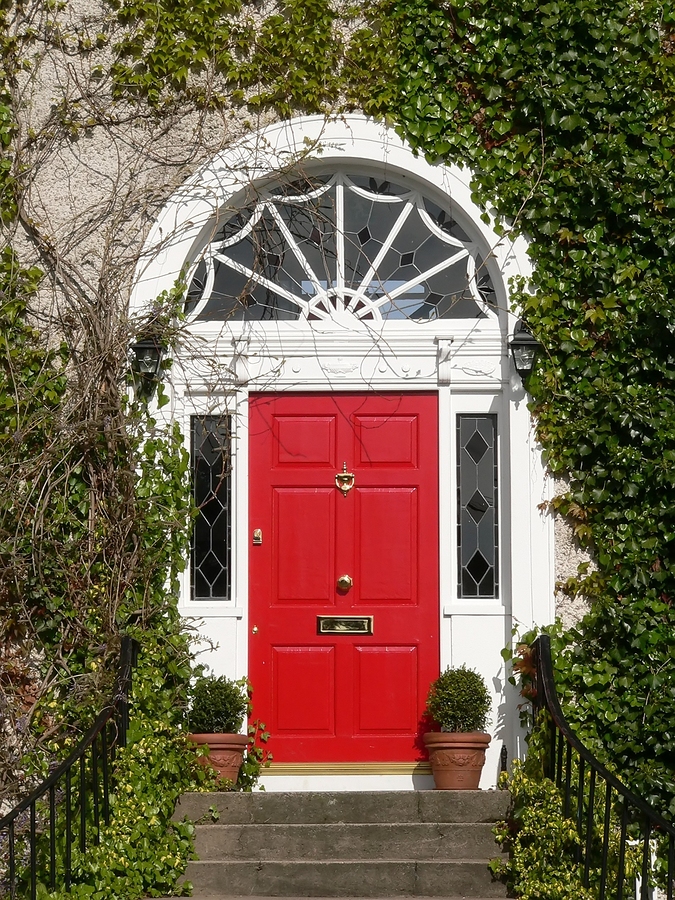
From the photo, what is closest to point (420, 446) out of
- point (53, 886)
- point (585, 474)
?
point (585, 474)

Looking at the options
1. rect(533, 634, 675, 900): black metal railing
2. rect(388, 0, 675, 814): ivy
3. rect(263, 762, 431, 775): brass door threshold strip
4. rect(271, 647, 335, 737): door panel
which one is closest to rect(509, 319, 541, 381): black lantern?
rect(388, 0, 675, 814): ivy

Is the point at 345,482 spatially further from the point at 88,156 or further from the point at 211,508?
the point at 88,156

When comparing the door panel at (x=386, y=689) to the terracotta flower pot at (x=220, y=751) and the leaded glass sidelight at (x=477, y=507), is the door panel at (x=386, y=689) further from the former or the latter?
the terracotta flower pot at (x=220, y=751)

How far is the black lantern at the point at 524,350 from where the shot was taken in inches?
243

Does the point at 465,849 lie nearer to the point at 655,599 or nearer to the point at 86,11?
the point at 655,599

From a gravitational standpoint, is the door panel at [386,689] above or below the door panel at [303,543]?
below

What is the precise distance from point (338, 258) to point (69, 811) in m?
3.46

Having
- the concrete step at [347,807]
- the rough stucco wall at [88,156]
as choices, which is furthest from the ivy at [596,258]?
the rough stucco wall at [88,156]

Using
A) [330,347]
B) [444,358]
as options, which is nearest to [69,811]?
[330,347]

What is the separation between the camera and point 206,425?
6480 mm

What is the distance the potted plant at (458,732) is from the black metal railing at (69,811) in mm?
1629

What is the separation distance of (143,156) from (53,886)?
4.03m

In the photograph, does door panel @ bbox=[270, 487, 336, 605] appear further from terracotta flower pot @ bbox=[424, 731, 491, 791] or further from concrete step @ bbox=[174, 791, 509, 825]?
concrete step @ bbox=[174, 791, 509, 825]

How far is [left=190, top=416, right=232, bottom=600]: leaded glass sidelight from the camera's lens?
6.37 meters
